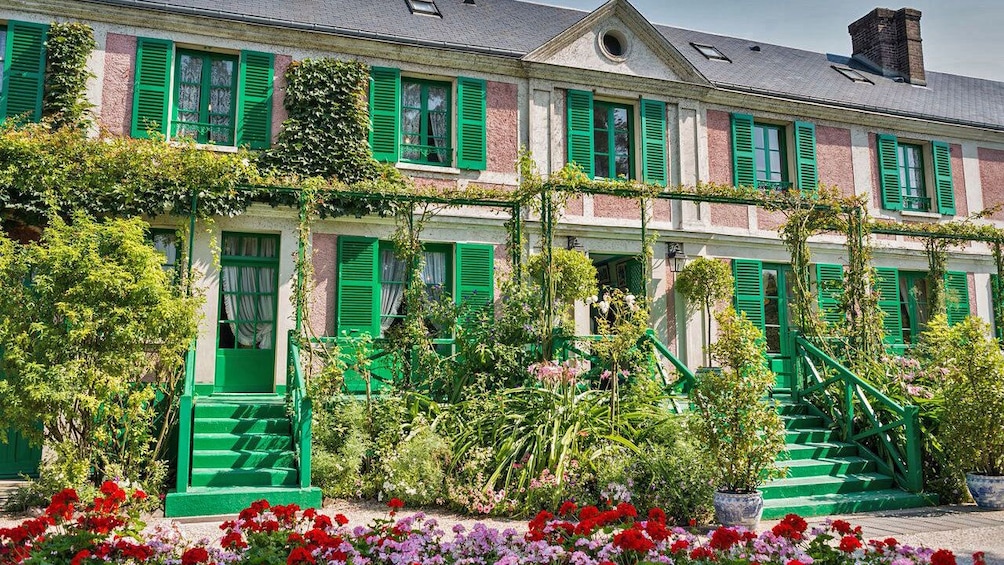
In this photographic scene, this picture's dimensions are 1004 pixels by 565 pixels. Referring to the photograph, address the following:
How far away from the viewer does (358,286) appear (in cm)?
1048

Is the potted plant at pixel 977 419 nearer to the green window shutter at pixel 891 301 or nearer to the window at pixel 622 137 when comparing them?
the window at pixel 622 137

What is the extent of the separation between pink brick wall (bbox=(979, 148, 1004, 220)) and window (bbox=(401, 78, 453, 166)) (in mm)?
Result: 10403

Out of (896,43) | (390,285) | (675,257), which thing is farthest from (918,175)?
(390,285)

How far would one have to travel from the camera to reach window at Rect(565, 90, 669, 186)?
12016 mm

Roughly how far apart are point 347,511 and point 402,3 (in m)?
8.96

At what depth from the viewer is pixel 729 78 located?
43.3 feet

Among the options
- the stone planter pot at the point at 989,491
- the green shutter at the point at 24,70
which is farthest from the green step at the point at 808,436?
the green shutter at the point at 24,70

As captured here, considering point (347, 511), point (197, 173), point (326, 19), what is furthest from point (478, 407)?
point (326, 19)

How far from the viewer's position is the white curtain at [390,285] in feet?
35.5

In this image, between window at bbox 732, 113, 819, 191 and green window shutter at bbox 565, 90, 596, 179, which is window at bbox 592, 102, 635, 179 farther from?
window at bbox 732, 113, 819, 191

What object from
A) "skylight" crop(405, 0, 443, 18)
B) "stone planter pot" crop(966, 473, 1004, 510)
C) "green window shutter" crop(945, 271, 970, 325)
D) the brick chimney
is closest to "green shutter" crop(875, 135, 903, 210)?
"green window shutter" crop(945, 271, 970, 325)

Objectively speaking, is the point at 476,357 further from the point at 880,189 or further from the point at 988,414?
the point at 880,189

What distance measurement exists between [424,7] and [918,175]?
9.56 m

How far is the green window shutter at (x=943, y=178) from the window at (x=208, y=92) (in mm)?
11751
